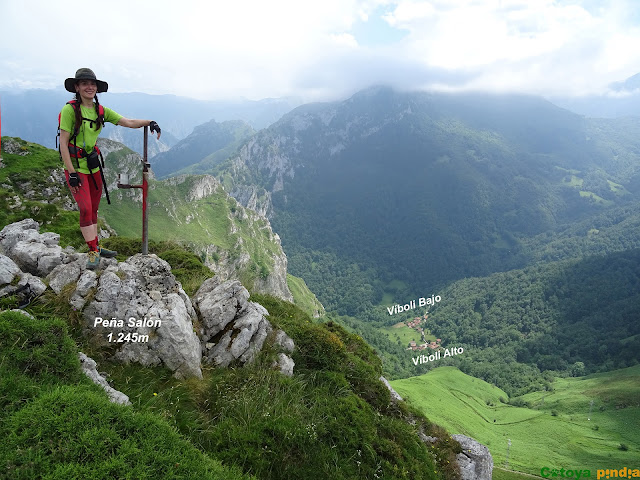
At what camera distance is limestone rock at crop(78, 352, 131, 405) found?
6.06 meters

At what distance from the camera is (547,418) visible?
8369 centimetres

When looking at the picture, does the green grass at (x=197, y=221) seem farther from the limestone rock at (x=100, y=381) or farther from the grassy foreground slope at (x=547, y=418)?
the limestone rock at (x=100, y=381)

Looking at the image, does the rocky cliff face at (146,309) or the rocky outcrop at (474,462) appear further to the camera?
the rocky outcrop at (474,462)

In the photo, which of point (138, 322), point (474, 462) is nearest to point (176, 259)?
point (138, 322)

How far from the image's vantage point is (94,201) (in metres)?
9.18

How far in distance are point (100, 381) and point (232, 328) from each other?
12.9 ft

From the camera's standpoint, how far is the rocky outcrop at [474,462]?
1068 centimetres

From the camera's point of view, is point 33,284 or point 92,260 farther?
point 92,260

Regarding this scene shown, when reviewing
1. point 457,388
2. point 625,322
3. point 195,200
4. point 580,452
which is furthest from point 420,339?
point 195,200

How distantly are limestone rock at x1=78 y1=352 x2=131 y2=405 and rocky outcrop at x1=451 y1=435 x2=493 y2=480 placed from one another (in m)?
10.3

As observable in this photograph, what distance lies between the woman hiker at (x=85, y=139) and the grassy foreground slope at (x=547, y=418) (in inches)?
2149

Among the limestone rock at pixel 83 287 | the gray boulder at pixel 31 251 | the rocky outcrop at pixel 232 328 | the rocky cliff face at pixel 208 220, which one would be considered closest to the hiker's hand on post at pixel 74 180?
the limestone rock at pixel 83 287

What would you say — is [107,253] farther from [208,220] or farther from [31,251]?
[208,220]

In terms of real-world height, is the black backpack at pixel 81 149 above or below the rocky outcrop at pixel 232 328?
above
